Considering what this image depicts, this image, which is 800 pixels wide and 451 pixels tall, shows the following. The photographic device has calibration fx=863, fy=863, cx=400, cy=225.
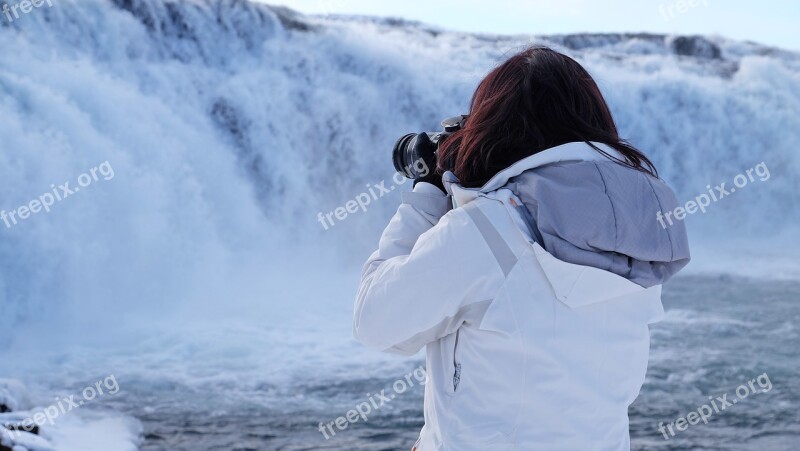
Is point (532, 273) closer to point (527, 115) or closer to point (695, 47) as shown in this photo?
point (527, 115)

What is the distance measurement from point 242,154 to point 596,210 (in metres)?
10.6

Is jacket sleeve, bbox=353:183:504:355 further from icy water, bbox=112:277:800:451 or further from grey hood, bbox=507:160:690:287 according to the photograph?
icy water, bbox=112:277:800:451

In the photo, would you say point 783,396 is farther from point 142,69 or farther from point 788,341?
point 142,69

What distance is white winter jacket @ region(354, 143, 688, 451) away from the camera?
137 centimetres

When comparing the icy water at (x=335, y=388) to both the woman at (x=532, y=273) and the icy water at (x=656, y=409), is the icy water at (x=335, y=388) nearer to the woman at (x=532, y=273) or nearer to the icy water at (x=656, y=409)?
the icy water at (x=656, y=409)

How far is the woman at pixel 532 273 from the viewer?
138 centimetres

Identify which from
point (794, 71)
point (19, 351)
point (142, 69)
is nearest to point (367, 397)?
point (19, 351)

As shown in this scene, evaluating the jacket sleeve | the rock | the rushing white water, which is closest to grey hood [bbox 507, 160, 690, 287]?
the jacket sleeve

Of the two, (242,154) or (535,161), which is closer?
(535,161)

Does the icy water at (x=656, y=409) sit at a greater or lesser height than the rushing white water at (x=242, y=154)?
lesser

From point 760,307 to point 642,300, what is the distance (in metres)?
8.99

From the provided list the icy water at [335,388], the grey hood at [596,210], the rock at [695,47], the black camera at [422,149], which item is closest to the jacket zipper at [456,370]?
the grey hood at [596,210]

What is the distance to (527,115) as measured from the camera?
1468 millimetres

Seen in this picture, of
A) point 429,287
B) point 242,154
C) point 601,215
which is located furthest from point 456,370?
point 242,154
